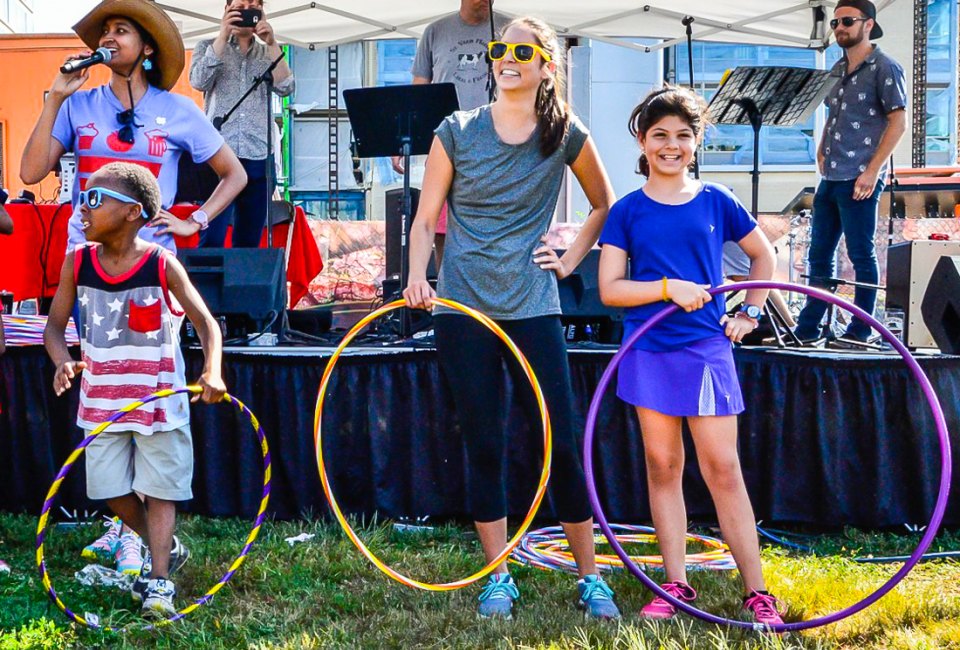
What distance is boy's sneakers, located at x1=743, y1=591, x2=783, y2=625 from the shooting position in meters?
3.40

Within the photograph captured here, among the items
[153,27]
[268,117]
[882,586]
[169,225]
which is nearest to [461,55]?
[268,117]

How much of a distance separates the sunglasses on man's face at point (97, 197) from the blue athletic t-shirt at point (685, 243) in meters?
1.70

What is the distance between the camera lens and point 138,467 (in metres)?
3.84

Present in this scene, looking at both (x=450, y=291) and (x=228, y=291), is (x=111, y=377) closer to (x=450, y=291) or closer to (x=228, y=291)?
(x=450, y=291)

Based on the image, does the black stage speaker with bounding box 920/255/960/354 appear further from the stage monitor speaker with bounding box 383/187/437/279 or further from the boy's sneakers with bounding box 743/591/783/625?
the stage monitor speaker with bounding box 383/187/437/279

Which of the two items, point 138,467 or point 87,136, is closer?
point 138,467

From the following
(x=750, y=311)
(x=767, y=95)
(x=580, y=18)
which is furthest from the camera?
(x=580, y=18)

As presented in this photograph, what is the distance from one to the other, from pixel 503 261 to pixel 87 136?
186 centimetres

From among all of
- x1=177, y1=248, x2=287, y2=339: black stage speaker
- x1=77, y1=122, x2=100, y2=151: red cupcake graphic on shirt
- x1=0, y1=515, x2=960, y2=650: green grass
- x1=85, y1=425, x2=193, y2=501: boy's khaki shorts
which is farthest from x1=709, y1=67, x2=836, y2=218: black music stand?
x1=85, y1=425, x2=193, y2=501: boy's khaki shorts

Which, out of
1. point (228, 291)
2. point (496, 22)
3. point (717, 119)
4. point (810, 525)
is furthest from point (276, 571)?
point (717, 119)

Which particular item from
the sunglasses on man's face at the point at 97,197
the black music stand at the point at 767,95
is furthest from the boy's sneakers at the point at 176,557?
the black music stand at the point at 767,95

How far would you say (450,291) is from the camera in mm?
3703

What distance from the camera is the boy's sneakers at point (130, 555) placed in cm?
412

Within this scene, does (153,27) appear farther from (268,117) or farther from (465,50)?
(465,50)
